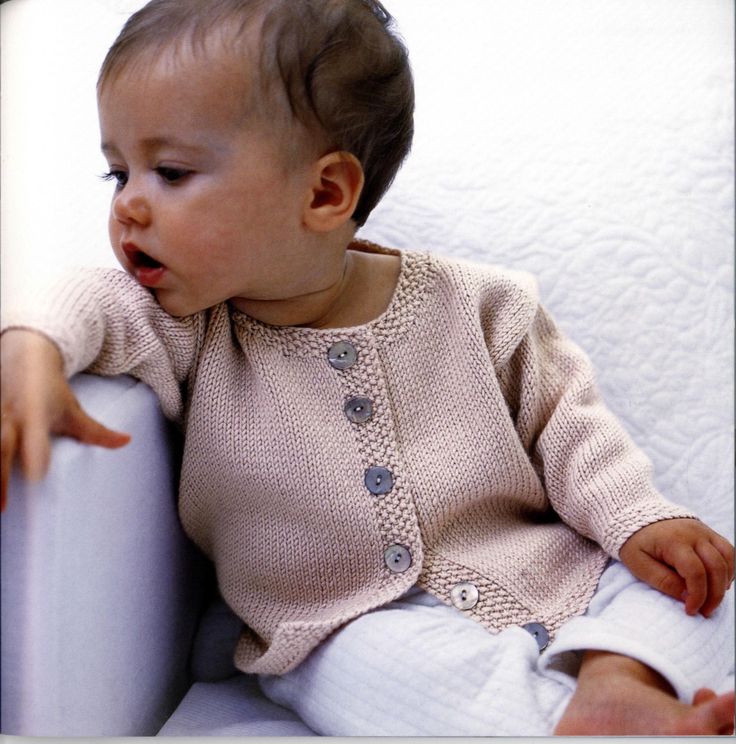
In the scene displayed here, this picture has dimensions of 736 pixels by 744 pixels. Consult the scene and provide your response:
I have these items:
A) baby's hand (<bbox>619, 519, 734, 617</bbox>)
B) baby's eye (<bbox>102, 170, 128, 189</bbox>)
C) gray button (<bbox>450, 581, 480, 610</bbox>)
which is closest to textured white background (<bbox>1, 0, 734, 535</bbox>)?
baby's eye (<bbox>102, 170, 128, 189</bbox>)

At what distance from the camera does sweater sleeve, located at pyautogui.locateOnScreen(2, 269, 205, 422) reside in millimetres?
522

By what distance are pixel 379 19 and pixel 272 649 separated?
1.36ft

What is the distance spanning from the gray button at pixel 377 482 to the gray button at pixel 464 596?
0.08 meters

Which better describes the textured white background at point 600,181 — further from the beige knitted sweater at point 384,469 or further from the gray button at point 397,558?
the gray button at point 397,558

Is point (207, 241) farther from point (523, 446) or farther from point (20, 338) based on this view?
point (523, 446)

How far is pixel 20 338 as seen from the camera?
507 millimetres

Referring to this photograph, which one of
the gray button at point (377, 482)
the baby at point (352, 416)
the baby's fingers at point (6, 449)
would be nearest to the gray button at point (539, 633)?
the baby at point (352, 416)

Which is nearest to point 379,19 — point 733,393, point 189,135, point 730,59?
point 189,135

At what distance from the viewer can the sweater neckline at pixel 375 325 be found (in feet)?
2.17

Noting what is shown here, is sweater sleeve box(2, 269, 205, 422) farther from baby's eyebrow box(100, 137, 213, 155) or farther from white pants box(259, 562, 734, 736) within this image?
white pants box(259, 562, 734, 736)

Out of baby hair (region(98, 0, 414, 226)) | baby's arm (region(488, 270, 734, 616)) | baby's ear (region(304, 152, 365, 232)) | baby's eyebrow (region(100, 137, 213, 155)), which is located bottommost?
baby's arm (region(488, 270, 734, 616))

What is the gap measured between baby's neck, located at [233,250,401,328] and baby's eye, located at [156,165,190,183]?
0.12m

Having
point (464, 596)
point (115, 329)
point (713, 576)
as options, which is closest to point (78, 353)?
point (115, 329)

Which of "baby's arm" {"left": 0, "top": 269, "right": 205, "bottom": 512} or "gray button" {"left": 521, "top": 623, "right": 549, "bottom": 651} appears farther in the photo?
"gray button" {"left": 521, "top": 623, "right": 549, "bottom": 651}
